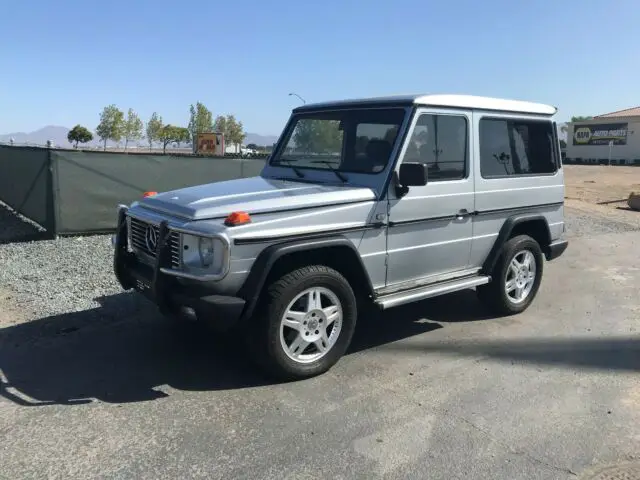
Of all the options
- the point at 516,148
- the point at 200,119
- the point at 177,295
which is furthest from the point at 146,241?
the point at 200,119

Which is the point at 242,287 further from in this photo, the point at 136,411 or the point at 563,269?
the point at 563,269

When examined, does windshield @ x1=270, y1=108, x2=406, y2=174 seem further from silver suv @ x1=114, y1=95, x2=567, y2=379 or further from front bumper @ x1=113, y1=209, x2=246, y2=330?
front bumper @ x1=113, y1=209, x2=246, y2=330

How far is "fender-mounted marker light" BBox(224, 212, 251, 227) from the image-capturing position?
12.7 feet

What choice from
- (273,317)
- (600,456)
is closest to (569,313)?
(600,456)

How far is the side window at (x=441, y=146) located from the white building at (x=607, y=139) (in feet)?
188

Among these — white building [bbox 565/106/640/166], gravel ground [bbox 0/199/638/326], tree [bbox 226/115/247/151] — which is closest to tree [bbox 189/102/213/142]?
tree [bbox 226/115/247/151]

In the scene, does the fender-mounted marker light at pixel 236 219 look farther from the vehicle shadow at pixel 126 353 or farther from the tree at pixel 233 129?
the tree at pixel 233 129

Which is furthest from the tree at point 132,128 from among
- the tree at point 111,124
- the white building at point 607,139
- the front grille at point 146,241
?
the front grille at point 146,241

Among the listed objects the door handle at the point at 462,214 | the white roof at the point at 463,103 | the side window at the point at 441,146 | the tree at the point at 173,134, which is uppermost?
the tree at the point at 173,134

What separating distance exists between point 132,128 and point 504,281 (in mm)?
66533

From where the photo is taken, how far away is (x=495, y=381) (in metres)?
4.39

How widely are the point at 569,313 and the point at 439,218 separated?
88.8 inches

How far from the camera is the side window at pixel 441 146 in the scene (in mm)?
4875

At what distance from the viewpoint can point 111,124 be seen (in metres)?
63.8
